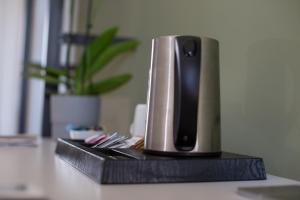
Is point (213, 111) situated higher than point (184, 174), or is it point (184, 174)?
point (213, 111)

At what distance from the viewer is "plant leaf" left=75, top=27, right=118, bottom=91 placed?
5.93 feet

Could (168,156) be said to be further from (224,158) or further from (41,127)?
(41,127)

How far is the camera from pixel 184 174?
0.74 meters

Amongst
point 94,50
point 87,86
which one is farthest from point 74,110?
point 94,50

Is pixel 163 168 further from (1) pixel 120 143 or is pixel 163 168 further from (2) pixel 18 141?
(2) pixel 18 141

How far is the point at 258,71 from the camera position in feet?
3.16

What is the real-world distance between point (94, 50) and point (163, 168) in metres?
1.17

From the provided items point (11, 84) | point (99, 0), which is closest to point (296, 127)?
point (99, 0)

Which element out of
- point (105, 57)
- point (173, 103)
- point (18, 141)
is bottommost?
point (18, 141)

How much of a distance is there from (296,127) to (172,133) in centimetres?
24


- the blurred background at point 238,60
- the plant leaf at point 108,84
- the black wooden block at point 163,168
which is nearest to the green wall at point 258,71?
the blurred background at point 238,60

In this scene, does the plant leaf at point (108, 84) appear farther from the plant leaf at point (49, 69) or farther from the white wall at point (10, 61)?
the white wall at point (10, 61)

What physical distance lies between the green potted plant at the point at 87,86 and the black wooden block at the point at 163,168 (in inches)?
36.4

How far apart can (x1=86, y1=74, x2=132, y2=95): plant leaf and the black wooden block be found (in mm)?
947
